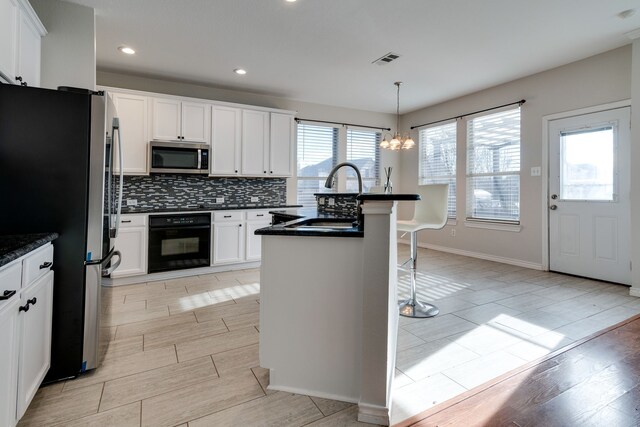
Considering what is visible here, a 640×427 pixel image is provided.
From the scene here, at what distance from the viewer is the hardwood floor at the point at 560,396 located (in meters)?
1.53

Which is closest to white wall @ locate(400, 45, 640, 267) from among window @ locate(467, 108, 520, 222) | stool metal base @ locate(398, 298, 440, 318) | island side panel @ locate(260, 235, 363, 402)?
window @ locate(467, 108, 520, 222)

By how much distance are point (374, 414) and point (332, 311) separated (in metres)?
0.49

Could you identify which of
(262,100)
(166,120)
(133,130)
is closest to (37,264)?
(133,130)

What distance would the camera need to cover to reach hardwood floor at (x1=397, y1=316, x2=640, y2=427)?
5.01 feet

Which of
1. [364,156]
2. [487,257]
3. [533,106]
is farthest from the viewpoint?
[364,156]

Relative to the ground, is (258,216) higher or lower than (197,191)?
lower

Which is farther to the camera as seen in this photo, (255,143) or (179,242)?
(255,143)

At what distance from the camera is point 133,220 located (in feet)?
12.5

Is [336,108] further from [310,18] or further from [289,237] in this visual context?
[289,237]

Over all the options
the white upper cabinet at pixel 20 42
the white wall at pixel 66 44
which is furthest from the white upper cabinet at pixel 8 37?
the white wall at pixel 66 44

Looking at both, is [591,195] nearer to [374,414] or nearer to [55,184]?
[374,414]

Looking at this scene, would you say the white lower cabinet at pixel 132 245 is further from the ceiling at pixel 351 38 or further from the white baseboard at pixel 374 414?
the white baseboard at pixel 374 414

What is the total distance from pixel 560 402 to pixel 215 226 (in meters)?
3.80

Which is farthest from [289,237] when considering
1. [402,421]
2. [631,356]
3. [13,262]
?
[631,356]
